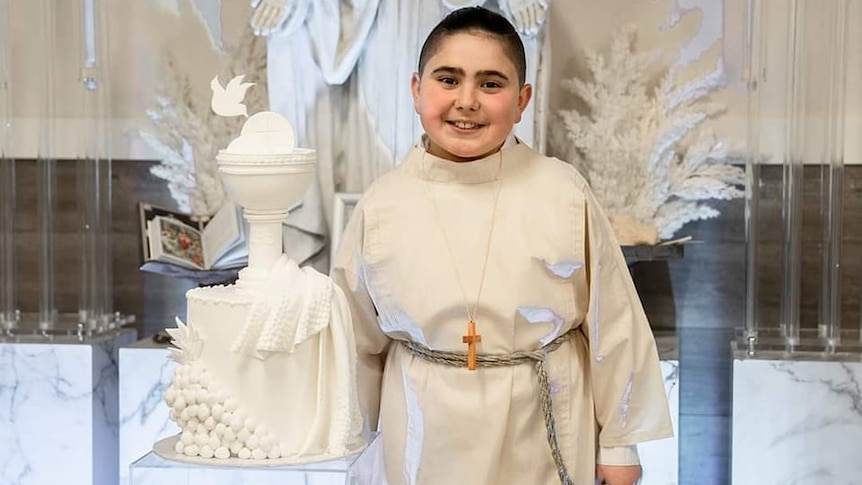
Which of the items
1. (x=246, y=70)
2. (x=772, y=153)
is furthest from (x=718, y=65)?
(x=246, y=70)

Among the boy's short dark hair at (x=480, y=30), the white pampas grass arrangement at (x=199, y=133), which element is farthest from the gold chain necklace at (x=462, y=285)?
Answer: the white pampas grass arrangement at (x=199, y=133)

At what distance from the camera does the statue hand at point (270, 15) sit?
3.67 metres

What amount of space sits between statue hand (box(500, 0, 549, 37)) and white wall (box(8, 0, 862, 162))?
0.29 m

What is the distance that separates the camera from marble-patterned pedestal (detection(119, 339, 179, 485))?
356 cm

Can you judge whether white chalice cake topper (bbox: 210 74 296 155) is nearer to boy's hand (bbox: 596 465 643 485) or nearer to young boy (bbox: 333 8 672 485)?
young boy (bbox: 333 8 672 485)

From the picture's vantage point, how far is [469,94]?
211cm

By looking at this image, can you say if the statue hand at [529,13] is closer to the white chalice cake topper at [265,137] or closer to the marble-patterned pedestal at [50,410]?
the marble-patterned pedestal at [50,410]

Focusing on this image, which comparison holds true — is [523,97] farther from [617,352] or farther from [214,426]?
[214,426]

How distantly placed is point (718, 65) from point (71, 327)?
1.98 m

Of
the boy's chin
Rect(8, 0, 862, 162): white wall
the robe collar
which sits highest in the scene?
Rect(8, 0, 862, 162): white wall

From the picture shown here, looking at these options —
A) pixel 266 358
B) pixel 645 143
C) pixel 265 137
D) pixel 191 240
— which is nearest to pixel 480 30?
pixel 265 137

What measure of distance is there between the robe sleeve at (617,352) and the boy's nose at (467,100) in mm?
251

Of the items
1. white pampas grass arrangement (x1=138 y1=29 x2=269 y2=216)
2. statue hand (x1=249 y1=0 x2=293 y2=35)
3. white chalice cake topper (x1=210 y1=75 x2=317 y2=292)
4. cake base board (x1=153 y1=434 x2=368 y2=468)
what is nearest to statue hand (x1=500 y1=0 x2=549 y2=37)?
statue hand (x1=249 y1=0 x2=293 y2=35)

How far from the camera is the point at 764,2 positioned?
346 centimetres
